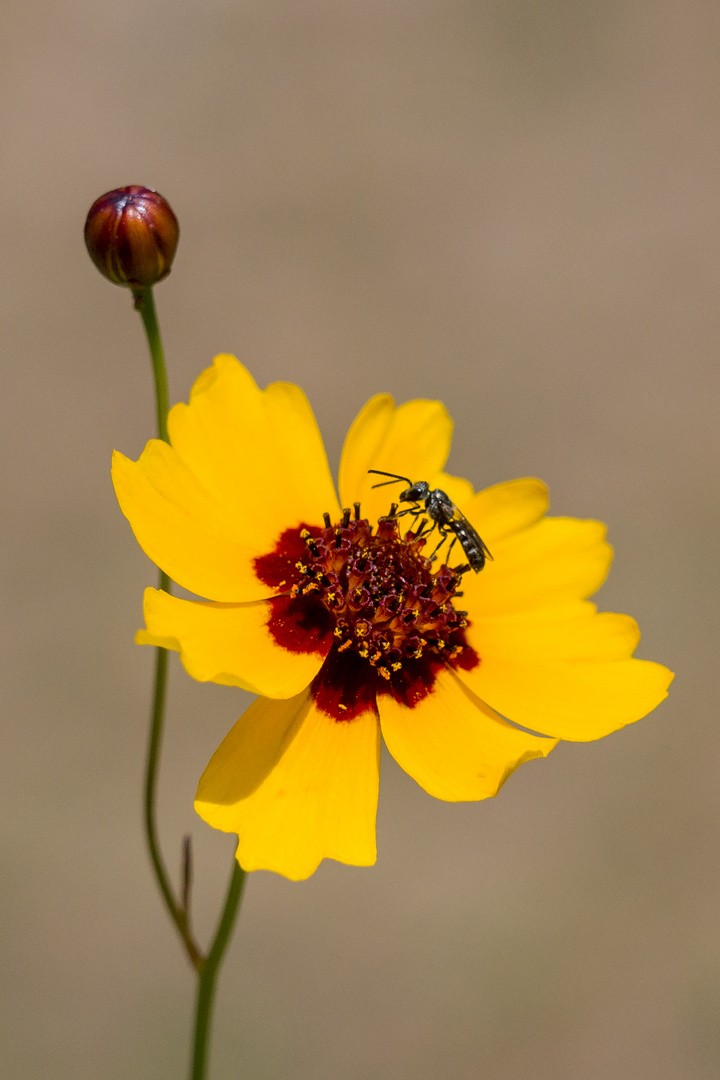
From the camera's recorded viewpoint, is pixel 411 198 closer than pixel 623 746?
No

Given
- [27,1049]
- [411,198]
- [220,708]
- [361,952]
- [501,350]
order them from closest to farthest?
1. [27,1049]
2. [361,952]
3. [220,708]
4. [501,350]
5. [411,198]

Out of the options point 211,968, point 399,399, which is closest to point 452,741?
point 211,968

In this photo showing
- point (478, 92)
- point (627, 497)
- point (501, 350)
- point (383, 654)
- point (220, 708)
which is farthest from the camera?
point (478, 92)

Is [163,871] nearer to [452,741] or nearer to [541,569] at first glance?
[452,741]

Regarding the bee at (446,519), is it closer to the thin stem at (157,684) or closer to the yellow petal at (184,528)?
the yellow petal at (184,528)

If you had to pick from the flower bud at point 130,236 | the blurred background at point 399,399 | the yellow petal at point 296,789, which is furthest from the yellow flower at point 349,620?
the blurred background at point 399,399

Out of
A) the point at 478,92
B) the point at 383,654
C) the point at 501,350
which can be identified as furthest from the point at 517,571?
the point at 478,92

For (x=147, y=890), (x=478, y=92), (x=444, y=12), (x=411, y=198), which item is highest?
(x=444, y=12)

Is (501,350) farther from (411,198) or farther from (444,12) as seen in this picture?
(444,12)
